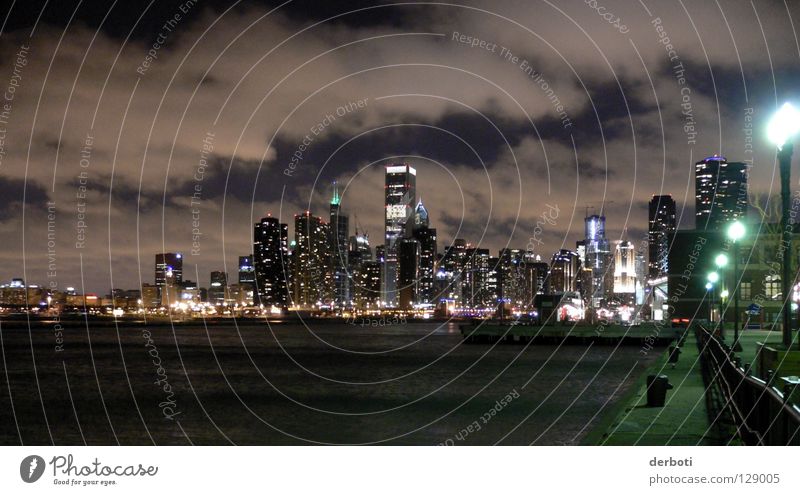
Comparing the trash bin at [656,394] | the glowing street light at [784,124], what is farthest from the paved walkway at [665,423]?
the glowing street light at [784,124]

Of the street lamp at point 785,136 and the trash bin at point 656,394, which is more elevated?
the street lamp at point 785,136

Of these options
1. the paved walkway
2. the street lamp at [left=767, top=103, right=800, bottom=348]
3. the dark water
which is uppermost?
the street lamp at [left=767, top=103, right=800, bottom=348]

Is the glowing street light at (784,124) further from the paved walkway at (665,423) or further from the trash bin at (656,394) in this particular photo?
the trash bin at (656,394)

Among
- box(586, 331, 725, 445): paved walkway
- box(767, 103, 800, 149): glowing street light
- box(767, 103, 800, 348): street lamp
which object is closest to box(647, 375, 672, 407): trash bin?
box(586, 331, 725, 445): paved walkway

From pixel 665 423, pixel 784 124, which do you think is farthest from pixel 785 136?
pixel 665 423

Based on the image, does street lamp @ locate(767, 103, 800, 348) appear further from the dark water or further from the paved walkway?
the dark water

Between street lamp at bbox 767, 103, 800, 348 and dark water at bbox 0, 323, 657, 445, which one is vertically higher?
street lamp at bbox 767, 103, 800, 348

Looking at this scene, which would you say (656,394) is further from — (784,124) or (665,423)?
(784,124)

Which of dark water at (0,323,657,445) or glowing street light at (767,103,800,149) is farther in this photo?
dark water at (0,323,657,445)
